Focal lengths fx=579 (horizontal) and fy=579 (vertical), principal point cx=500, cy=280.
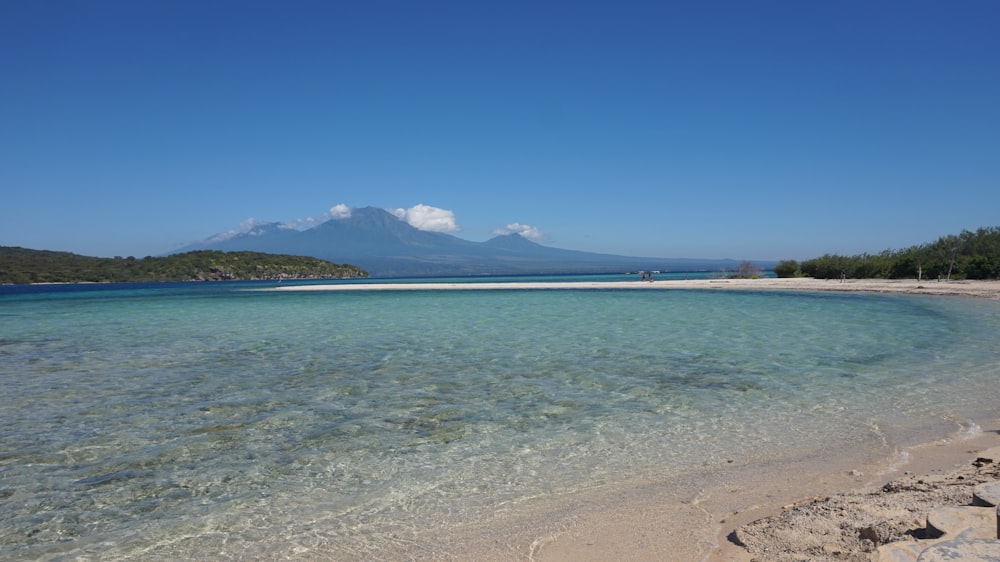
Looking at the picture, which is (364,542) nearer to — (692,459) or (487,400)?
(692,459)

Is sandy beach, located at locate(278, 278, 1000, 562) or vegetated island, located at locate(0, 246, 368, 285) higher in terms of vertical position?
vegetated island, located at locate(0, 246, 368, 285)

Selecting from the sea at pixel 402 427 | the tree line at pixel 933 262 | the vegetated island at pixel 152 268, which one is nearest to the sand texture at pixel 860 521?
the sea at pixel 402 427

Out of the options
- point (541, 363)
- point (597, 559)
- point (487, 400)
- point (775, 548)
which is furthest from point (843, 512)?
point (541, 363)

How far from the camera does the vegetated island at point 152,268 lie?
4515 inches

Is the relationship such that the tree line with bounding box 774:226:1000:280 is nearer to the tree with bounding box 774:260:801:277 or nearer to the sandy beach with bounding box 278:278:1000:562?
the tree with bounding box 774:260:801:277

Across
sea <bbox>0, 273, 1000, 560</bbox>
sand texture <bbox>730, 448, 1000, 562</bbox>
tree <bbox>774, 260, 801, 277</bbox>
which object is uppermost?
tree <bbox>774, 260, 801, 277</bbox>

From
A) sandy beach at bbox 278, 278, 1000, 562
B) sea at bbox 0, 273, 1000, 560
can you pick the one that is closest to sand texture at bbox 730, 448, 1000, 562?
sandy beach at bbox 278, 278, 1000, 562

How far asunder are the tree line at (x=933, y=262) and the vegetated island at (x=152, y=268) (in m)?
119

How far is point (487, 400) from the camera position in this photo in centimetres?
941

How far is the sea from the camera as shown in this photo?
5.00 m

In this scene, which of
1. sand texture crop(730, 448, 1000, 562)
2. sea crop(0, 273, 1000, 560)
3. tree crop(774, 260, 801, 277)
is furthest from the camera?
tree crop(774, 260, 801, 277)

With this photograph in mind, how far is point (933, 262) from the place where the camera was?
4941cm

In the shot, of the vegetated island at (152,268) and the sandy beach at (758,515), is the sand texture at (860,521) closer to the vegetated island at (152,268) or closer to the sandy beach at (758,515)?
the sandy beach at (758,515)

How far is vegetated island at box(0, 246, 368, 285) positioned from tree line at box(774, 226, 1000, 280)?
392 feet
